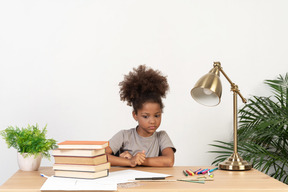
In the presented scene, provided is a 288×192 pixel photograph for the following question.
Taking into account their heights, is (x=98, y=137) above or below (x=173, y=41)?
below

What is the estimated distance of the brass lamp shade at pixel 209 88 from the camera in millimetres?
2077

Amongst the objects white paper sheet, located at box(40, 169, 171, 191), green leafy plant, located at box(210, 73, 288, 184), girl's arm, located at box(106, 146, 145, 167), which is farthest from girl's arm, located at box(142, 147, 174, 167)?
green leafy plant, located at box(210, 73, 288, 184)

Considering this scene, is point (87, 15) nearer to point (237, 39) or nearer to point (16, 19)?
point (16, 19)

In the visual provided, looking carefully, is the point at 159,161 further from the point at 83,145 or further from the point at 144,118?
the point at 83,145

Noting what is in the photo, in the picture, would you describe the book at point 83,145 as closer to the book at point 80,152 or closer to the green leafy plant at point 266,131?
the book at point 80,152

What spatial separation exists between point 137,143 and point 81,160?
0.76 meters

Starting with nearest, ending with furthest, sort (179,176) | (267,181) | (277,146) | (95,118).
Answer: (267,181) → (179,176) → (277,146) → (95,118)

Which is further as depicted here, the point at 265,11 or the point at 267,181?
the point at 265,11

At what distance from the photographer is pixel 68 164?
1903 mm

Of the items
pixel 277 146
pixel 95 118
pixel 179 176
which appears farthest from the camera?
pixel 95 118

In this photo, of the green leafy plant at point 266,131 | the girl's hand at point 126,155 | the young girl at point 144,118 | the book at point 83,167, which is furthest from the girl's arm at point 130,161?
the green leafy plant at point 266,131

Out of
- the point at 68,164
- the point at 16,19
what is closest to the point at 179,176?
the point at 68,164

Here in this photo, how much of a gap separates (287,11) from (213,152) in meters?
1.54

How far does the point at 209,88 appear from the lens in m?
2.06
